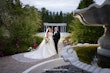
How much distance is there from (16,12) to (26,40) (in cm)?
218

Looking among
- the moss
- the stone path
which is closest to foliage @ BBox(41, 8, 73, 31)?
the stone path

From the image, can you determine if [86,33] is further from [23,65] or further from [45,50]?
[23,65]

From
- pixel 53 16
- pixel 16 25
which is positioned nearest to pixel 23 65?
pixel 16 25

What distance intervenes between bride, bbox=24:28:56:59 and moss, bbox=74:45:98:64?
520 cm

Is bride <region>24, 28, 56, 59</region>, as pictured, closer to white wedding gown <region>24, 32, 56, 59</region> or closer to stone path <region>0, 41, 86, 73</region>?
white wedding gown <region>24, 32, 56, 59</region>

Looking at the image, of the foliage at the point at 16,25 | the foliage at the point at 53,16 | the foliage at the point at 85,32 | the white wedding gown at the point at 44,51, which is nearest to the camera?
the white wedding gown at the point at 44,51

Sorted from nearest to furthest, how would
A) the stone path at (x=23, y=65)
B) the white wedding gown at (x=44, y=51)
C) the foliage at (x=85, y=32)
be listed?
1. the stone path at (x=23, y=65)
2. the white wedding gown at (x=44, y=51)
3. the foliage at (x=85, y=32)

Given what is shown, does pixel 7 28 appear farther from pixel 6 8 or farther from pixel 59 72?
pixel 59 72

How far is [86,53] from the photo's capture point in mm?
7805

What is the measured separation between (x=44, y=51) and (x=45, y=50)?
135 millimetres

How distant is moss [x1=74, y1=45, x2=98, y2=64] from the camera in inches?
277

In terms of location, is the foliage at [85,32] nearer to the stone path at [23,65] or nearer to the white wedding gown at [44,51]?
the white wedding gown at [44,51]

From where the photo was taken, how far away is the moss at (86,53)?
7030mm

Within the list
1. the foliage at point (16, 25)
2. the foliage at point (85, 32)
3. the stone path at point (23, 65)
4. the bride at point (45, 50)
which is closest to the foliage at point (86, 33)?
the foliage at point (85, 32)
